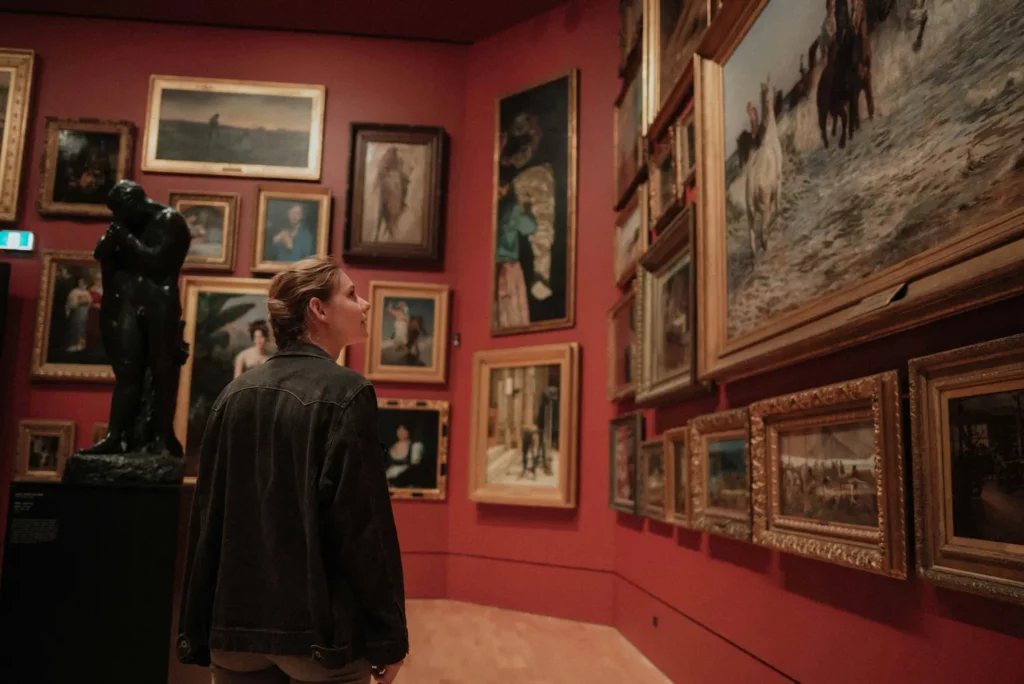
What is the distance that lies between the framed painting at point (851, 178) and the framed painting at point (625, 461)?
180 centimetres

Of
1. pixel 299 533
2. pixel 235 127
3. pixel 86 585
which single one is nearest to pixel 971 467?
pixel 299 533

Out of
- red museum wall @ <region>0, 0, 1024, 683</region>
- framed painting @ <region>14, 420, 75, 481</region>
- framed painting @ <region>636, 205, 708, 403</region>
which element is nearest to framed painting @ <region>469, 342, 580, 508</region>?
red museum wall @ <region>0, 0, 1024, 683</region>

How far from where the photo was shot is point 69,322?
892 cm

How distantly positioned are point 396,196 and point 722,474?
19.5ft

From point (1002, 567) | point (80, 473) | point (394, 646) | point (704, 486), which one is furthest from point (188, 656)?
point (80, 473)

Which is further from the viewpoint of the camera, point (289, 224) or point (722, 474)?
point (289, 224)

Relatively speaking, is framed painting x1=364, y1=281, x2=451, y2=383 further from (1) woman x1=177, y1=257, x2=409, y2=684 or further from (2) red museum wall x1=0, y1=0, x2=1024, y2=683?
(1) woman x1=177, y1=257, x2=409, y2=684

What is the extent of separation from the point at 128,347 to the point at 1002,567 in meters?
5.10

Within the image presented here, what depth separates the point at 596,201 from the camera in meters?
7.94

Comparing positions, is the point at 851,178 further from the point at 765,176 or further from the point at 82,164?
the point at 82,164

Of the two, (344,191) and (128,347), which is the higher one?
(344,191)

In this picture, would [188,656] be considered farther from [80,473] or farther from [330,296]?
[80,473]

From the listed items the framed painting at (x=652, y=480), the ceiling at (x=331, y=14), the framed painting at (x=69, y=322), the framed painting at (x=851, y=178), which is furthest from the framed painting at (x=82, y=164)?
the framed painting at (x=851, y=178)

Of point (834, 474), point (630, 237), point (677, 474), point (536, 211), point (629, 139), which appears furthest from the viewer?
point (536, 211)
